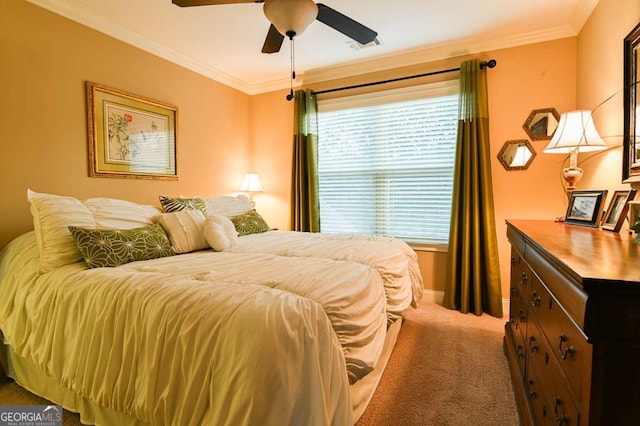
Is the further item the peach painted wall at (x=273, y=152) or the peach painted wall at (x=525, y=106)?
the peach painted wall at (x=273, y=152)

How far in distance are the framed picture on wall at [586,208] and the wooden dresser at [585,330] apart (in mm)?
425

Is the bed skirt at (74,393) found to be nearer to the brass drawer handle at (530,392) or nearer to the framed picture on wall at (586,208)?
the brass drawer handle at (530,392)

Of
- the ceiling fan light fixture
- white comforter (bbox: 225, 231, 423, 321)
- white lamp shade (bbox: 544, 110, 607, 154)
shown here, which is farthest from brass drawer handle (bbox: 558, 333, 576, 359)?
the ceiling fan light fixture

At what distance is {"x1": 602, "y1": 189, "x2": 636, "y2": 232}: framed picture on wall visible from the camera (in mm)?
1467

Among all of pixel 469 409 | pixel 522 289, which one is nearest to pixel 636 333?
pixel 522 289

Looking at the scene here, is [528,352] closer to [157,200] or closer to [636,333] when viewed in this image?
[636,333]

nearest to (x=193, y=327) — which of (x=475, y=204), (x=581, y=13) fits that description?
(x=475, y=204)

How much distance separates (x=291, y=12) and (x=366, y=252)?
146 centimetres

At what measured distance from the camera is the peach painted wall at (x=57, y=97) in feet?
7.05

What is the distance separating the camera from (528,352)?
1.48m

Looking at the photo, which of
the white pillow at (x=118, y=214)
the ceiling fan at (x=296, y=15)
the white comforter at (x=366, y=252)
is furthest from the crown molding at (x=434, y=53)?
the white pillow at (x=118, y=214)

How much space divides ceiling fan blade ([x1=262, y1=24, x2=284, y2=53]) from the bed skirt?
2.13 m

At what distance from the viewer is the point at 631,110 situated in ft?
5.40

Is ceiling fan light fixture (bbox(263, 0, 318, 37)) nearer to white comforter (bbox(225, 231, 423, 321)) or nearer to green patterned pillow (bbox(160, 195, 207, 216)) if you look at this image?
white comforter (bbox(225, 231, 423, 321))
